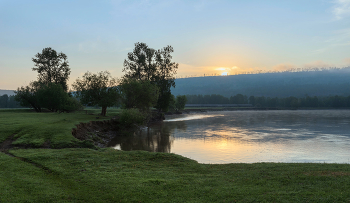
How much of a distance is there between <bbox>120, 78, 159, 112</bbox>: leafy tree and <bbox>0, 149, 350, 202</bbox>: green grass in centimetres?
4026

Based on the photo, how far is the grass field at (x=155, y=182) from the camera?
9.57 m

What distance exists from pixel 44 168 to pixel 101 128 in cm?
2953

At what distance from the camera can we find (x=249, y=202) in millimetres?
9008

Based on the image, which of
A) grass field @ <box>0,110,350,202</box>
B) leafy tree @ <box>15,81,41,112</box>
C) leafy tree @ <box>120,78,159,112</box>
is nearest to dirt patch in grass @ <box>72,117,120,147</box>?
leafy tree @ <box>120,78,159,112</box>

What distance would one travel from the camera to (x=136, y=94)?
5616 centimetres

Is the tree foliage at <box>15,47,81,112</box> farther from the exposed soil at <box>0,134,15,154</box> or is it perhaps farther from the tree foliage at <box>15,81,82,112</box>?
the exposed soil at <box>0,134,15,154</box>

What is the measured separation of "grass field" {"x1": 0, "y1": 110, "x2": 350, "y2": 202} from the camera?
9570 millimetres

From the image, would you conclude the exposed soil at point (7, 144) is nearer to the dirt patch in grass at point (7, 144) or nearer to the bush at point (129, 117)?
the dirt patch in grass at point (7, 144)

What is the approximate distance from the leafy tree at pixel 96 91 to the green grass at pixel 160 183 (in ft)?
127

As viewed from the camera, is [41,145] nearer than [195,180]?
No

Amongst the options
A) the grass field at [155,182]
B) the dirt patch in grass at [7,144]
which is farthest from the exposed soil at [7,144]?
the grass field at [155,182]

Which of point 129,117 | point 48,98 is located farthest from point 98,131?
point 48,98

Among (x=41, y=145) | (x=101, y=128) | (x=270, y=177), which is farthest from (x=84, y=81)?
(x=270, y=177)

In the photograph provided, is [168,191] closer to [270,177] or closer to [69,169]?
[270,177]
